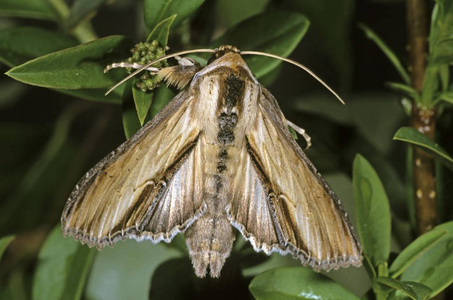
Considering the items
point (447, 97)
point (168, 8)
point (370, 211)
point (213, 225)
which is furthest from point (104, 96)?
point (447, 97)

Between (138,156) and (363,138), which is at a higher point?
(138,156)

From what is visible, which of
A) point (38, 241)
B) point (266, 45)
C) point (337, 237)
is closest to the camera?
point (337, 237)

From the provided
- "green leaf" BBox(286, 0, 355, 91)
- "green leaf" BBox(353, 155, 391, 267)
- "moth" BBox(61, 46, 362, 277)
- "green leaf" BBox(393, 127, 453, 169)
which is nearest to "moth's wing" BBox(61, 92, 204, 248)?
"moth" BBox(61, 46, 362, 277)

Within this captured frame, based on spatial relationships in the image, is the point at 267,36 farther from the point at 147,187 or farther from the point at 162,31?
the point at 147,187

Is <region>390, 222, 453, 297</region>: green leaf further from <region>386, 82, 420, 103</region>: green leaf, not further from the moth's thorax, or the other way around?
the moth's thorax

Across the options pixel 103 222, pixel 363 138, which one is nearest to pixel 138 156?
pixel 103 222

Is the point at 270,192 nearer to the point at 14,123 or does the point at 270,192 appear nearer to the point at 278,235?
the point at 278,235

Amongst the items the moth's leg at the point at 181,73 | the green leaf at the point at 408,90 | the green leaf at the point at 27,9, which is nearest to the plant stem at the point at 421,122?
the green leaf at the point at 408,90
